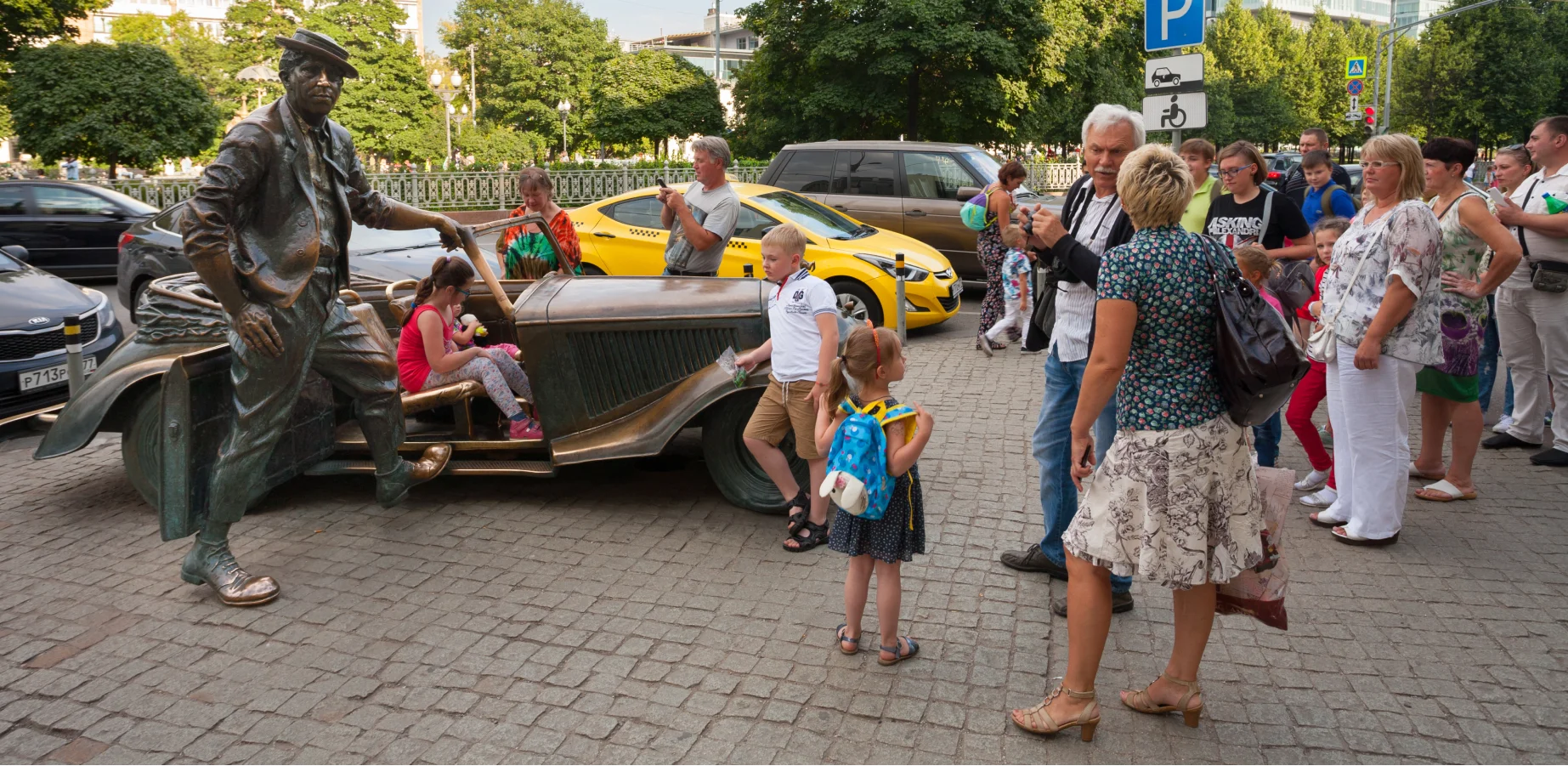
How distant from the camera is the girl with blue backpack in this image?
3.74 m

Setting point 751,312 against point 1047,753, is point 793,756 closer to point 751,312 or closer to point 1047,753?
point 1047,753

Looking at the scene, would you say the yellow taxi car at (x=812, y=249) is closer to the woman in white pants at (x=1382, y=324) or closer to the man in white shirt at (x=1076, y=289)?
the woman in white pants at (x=1382, y=324)

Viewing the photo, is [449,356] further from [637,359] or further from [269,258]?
[269,258]

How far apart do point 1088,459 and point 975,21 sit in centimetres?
2462

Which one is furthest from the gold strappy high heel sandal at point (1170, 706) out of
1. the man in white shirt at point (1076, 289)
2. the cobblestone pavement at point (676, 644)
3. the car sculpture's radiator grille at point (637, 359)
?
the car sculpture's radiator grille at point (637, 359)

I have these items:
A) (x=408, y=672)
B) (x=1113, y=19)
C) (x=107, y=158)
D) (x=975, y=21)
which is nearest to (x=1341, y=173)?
(x=408, y=672)

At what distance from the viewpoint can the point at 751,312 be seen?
5.63 m

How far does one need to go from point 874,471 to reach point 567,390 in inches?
93.1

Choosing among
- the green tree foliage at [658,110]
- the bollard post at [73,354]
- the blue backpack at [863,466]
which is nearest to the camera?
the blue backpack at [863,466]

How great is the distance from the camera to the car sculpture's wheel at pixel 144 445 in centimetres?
559

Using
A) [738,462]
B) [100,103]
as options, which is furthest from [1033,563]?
[100,103]

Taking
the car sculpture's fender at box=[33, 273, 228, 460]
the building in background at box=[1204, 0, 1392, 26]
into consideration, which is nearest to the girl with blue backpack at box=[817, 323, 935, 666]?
the car sculpture's fender at box=[33, 273, 228, 460]

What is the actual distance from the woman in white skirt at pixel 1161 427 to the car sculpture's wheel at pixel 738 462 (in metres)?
2.40

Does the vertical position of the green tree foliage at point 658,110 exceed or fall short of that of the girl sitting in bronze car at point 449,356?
it exceeds it
